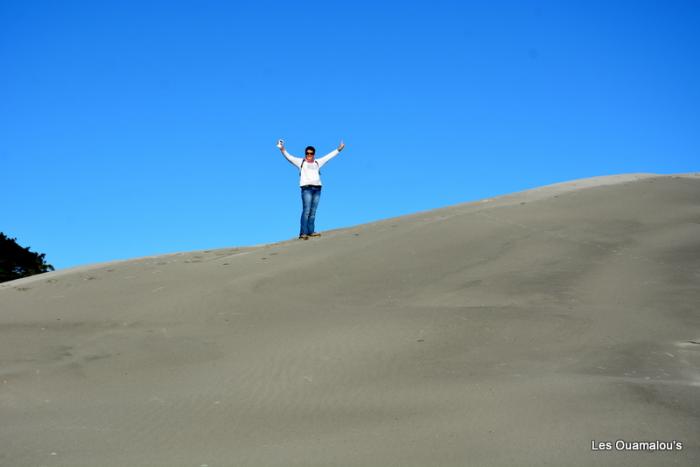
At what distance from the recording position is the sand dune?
383 cm

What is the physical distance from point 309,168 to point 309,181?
186mm

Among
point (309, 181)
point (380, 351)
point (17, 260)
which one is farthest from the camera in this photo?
point (17, 260)

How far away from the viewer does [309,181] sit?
36.1ft

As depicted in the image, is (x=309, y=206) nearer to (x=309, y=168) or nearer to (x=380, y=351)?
(x=309, y=168)

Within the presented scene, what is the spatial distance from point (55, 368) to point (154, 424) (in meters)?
1.55

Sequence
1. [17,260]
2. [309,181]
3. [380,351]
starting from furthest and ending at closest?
1. [17,260]
2. [309,181]
3. [380,351]

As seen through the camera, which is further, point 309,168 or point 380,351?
point 309,168

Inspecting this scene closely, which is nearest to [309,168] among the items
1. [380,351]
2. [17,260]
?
[380,351]

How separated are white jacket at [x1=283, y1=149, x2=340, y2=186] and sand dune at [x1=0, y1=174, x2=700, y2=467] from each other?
1481 millimetres

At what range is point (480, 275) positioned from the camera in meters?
7.58

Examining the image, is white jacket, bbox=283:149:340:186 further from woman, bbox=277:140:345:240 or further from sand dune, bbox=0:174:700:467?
sand dune, bbox=0:174:700:467

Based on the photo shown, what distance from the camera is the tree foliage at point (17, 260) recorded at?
23972 mm

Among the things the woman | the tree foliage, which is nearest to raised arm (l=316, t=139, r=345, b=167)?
the woman

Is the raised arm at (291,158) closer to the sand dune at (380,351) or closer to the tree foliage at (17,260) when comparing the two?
the sand dune at (380,351)
